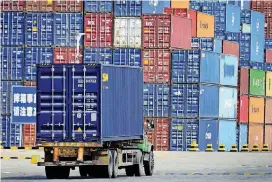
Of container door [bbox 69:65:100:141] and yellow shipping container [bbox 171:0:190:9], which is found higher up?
yellow shipping container [bbox 171:0:190:9]

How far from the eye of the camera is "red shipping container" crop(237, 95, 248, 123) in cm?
7956

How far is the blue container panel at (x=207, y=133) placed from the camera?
71.8m

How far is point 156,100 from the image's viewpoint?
7038 centimetres

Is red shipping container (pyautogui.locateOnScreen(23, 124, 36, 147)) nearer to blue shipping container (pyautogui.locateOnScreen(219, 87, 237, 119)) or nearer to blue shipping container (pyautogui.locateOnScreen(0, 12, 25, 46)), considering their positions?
blue shipping container (pyautogui.locateOnScreen(0, 12, 25, 46))

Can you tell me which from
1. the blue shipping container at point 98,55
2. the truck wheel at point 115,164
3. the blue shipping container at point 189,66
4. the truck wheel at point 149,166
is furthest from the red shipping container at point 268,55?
the truck wheel at point 115,164

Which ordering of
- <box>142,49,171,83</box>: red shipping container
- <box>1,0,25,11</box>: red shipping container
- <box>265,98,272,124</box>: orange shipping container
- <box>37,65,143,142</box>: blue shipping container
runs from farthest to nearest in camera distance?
<box>265,98,272,124</box>: orange shipping container, <box>1,0,25,11</box>: red shipping container, <box>142,49,171,83</box>: red shipping container, <box>37,65,143,142</box>: blue shipping container

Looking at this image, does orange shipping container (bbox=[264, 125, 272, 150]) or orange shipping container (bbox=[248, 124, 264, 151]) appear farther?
orange shipping container (bbox=[264, 125, 272, 150])

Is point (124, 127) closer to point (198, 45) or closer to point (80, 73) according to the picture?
point (80, 73)

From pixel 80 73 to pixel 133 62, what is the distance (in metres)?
34.6

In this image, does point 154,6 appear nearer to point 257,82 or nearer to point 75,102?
point 257,82

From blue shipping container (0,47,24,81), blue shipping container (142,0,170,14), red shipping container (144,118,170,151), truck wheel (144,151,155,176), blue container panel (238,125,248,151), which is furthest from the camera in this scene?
blue container panel (238,125,248,151)

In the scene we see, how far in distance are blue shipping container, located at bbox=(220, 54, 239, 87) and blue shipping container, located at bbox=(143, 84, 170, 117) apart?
16.9 feet

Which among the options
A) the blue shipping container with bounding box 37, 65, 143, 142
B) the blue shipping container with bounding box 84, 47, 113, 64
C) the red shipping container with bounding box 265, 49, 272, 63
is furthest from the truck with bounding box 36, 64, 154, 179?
the red shipping container with bounding box 265, 49, 272, 63

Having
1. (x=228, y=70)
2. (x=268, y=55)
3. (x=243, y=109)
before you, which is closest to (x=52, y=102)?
(x=228, y=70)
